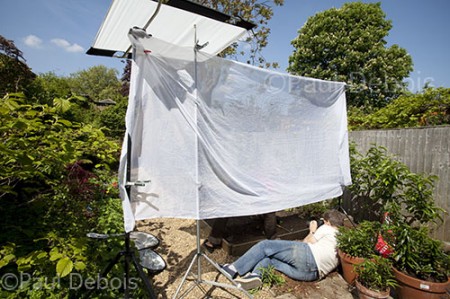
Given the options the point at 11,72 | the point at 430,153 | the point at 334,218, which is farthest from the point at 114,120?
the point at 430,153

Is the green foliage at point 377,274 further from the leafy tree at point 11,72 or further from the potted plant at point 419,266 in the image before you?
the leafy tree at point 11,72

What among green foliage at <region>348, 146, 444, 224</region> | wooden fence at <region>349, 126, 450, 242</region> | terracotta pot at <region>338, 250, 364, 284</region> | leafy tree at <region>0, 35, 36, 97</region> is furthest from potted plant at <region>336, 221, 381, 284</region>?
leafy tree at <region>0, 35, 36, 97</region>

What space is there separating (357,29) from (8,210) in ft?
47.1

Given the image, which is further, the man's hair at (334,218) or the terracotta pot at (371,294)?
the man's hair at (334,218)

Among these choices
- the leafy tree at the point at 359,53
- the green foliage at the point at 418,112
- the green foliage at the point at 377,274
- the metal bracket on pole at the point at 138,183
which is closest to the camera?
the metal bracket on pole at the point at 138,183

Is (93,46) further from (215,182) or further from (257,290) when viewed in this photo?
(257,290)

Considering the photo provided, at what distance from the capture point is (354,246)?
245cm

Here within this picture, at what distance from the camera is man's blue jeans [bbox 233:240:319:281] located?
8.29 feet

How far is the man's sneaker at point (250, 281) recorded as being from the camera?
7.55 feet

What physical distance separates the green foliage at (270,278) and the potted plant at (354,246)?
28.9 inches

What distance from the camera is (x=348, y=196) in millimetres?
4168

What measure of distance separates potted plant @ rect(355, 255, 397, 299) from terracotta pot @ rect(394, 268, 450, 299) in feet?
0.30

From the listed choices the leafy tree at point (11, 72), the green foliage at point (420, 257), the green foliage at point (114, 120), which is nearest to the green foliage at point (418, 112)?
the green foliage at point (420, 257)

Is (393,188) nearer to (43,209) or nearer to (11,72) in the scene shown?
(43,209)
